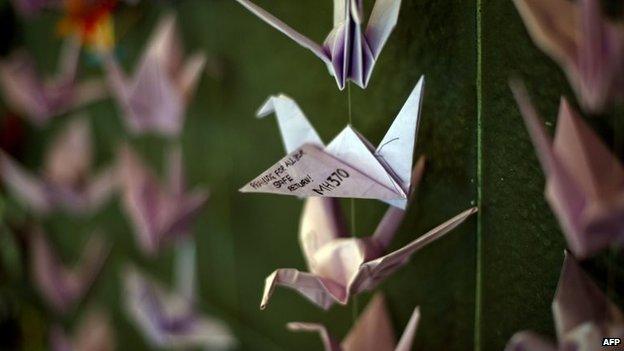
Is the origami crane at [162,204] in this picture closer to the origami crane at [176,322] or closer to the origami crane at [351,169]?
the origami crane at [176,322]

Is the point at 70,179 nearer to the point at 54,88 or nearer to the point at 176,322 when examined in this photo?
the point at 54,88

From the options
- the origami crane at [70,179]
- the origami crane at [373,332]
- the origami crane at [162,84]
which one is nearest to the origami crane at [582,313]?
the origami crane at [373,332]

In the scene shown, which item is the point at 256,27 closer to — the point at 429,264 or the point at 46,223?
the point at 429,264

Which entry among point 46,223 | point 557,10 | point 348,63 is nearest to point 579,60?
point 557,10

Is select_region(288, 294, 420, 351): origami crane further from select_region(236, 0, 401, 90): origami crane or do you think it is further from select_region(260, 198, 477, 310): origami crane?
select_region(236, 0, 401, 90): origami crane

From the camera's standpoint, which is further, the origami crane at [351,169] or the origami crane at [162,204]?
the origami crane at [162,204]

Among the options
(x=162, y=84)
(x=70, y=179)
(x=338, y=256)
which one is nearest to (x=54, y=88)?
(x=70, y=179)
